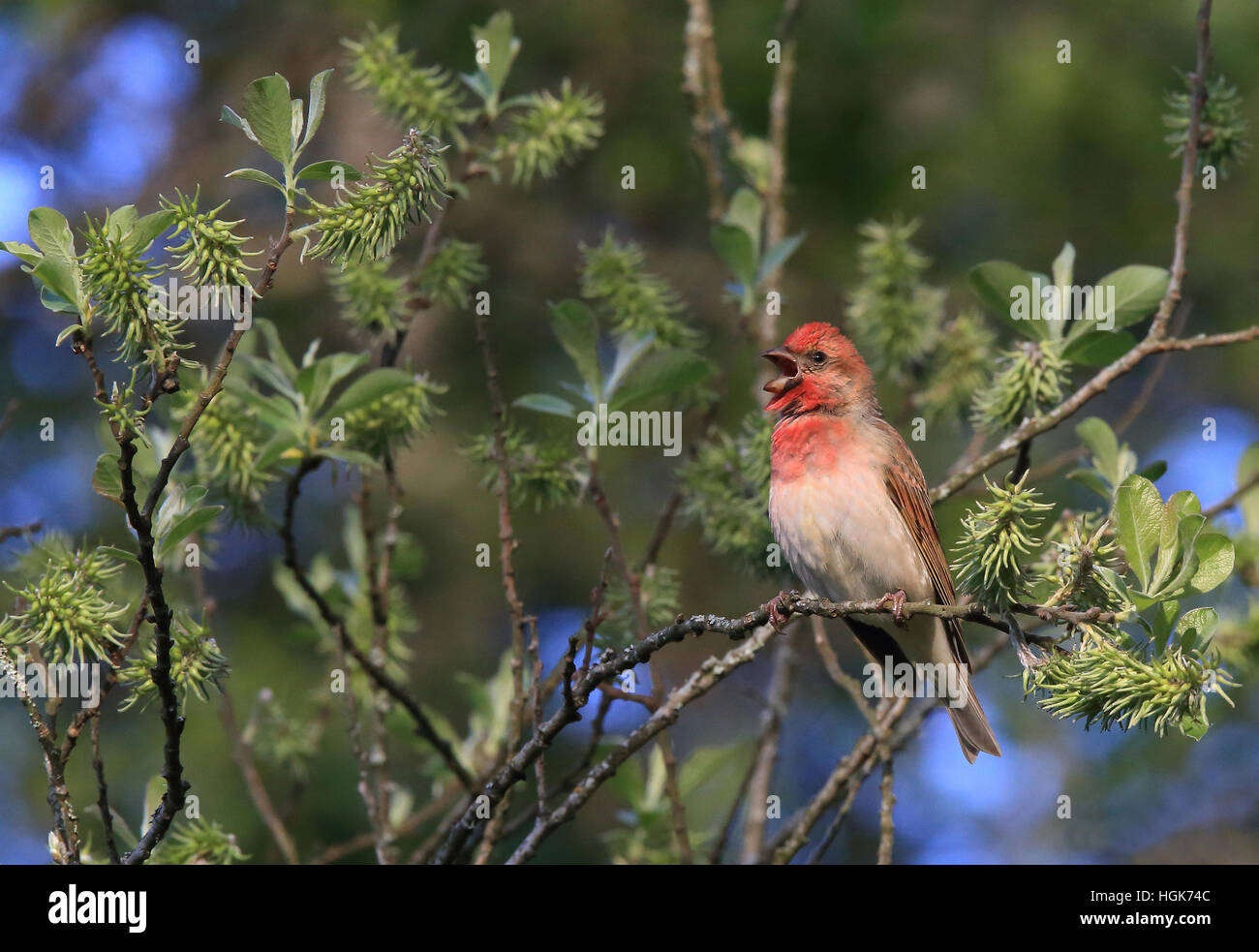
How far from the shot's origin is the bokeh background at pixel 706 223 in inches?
308

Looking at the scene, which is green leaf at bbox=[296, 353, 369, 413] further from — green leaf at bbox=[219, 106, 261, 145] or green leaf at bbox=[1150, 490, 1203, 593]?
green leaf at bbox=[1150, 490, 1203, 593]

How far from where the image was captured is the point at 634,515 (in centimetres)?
820

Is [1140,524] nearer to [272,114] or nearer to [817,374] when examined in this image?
[272,114]

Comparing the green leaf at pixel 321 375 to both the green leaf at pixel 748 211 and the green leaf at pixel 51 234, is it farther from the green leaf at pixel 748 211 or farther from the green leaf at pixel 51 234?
the green leaf at pixel 748 211

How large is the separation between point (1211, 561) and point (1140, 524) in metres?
0.19

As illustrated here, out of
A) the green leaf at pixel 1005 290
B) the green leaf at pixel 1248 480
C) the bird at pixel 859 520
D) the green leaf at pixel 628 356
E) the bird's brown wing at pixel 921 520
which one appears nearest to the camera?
the green leaf at pixel 1005 290

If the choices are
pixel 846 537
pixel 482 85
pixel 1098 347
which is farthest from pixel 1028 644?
pixel 482 85

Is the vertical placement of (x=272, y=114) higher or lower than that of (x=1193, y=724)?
higher

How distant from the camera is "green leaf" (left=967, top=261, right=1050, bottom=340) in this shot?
3736 mm

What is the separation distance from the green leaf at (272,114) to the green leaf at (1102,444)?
94.6 inches

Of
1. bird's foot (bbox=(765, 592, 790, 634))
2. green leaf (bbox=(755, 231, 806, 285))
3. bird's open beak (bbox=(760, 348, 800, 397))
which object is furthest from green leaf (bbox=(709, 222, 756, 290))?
bird's foot (bbox=(765, 592, 790, 634))

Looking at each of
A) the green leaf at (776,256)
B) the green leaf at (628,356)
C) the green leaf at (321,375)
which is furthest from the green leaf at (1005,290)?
the green leaf at (321,375)

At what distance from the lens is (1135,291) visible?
3.81 m
